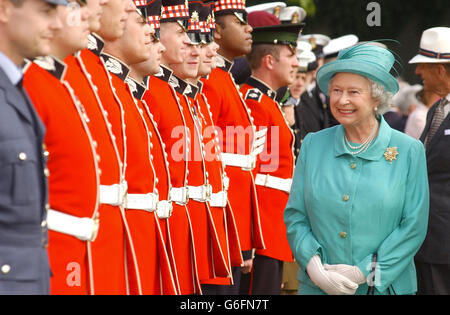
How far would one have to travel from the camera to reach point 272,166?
6801 mm

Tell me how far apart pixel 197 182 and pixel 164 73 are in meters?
0.67

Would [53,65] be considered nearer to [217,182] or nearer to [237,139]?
[217,182]

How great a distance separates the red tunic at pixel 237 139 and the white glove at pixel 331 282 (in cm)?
197

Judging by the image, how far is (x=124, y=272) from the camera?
3936 millimetres

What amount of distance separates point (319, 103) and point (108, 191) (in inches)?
213

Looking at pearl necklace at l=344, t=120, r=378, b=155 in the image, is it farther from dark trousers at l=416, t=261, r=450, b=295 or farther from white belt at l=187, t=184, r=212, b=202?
dark trousers at l=416, t=261, r=450, b=295

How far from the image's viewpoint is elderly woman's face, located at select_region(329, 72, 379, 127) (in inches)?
177

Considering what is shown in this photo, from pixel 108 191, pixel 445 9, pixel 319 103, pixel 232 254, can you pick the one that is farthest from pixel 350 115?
pixel 445 9

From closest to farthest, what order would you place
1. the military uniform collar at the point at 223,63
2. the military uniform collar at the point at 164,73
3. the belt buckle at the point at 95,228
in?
1. the belt buckle at the point at 95,228
2. the military uniform collar at the point at 164,73
3. the military uniform collar at the point at 223,63

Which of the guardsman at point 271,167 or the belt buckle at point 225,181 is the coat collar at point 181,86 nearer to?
the belt buckle at point 225,181

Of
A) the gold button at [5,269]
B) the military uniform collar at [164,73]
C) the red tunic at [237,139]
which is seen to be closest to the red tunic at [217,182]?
the red tunic at [237,139]

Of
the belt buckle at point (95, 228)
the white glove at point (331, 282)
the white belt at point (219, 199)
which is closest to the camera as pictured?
the belt buckle at point (95, 228)

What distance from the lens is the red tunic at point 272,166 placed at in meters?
6.73
